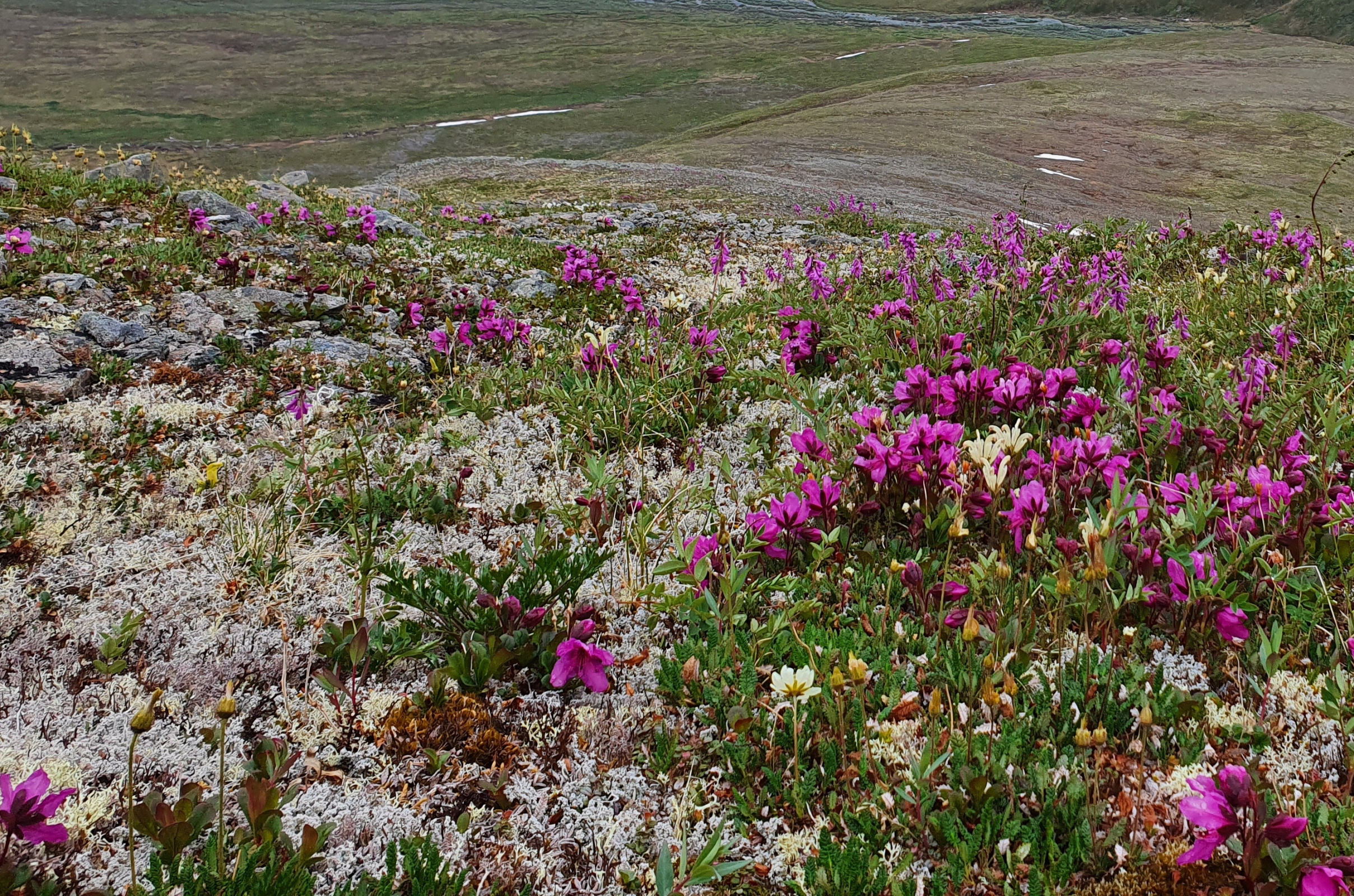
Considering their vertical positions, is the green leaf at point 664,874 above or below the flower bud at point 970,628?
below

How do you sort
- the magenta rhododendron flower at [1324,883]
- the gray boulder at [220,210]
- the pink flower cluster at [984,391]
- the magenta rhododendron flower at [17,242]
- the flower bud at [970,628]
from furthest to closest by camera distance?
the gray boulder at [220,210]
the magenta rhododendron flower at [17,242]
the pink flower cluster at [984,391]
the flower bud at [970,628]
the magenta rhododendron flower at [1324,883]

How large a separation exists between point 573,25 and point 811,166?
195321 mm

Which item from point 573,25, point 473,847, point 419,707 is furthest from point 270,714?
point 573,25

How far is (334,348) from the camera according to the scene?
666cm

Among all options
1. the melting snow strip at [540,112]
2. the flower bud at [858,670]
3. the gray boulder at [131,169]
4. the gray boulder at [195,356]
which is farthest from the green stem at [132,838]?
the melting snow strip at [540,112]

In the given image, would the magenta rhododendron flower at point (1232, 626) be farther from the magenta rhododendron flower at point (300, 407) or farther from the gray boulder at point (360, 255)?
the gray boulder at point (360, 255)

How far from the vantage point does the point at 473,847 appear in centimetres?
239

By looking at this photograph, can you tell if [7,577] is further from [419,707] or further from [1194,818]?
[1194,818]

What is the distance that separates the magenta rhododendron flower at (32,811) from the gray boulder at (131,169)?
12.7 m

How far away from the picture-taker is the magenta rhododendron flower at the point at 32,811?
1976mm

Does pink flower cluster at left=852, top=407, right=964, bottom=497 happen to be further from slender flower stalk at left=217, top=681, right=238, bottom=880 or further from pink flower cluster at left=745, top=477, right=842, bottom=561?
slender flower stalk at left=217, top=681, right=238, bottom=880

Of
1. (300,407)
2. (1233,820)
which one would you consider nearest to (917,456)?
(1233,820)

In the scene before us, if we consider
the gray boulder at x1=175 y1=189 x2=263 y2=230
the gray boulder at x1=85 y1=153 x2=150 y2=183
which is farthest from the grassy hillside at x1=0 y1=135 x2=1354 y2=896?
the gray boulder at x1=85 y1=153 x2=150 y2=183

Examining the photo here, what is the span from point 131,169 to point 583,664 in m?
17.5
